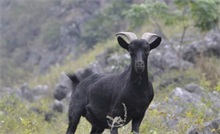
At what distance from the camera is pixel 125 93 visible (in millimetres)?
9930

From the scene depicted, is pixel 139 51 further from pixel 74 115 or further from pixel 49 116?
pixel 49 116

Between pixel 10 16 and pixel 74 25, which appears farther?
pixel 10 16

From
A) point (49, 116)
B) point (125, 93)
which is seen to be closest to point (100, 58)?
point (49, 116)

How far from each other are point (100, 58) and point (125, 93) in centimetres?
2146

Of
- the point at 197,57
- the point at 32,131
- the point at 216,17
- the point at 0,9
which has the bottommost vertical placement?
the point at 0,9

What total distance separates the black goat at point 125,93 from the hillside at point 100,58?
0.52 metres

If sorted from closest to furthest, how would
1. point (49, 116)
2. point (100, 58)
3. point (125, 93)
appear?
point (125, 93) < point (49, 116) < point (100, 58)

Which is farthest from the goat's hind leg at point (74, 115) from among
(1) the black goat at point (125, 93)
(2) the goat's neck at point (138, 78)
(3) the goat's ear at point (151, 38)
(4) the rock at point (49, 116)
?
(4) the rock at point (49, 116)

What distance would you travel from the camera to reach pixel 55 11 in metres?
59.2

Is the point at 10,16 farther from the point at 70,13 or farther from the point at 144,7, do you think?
the point at 144,7

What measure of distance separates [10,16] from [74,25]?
14356 millimetres

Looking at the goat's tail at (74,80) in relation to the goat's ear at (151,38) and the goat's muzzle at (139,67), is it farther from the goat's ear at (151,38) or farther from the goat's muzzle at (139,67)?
the goat's muzzle at (139,67)

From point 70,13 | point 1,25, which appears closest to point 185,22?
point 70,13

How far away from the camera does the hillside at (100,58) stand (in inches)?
519
